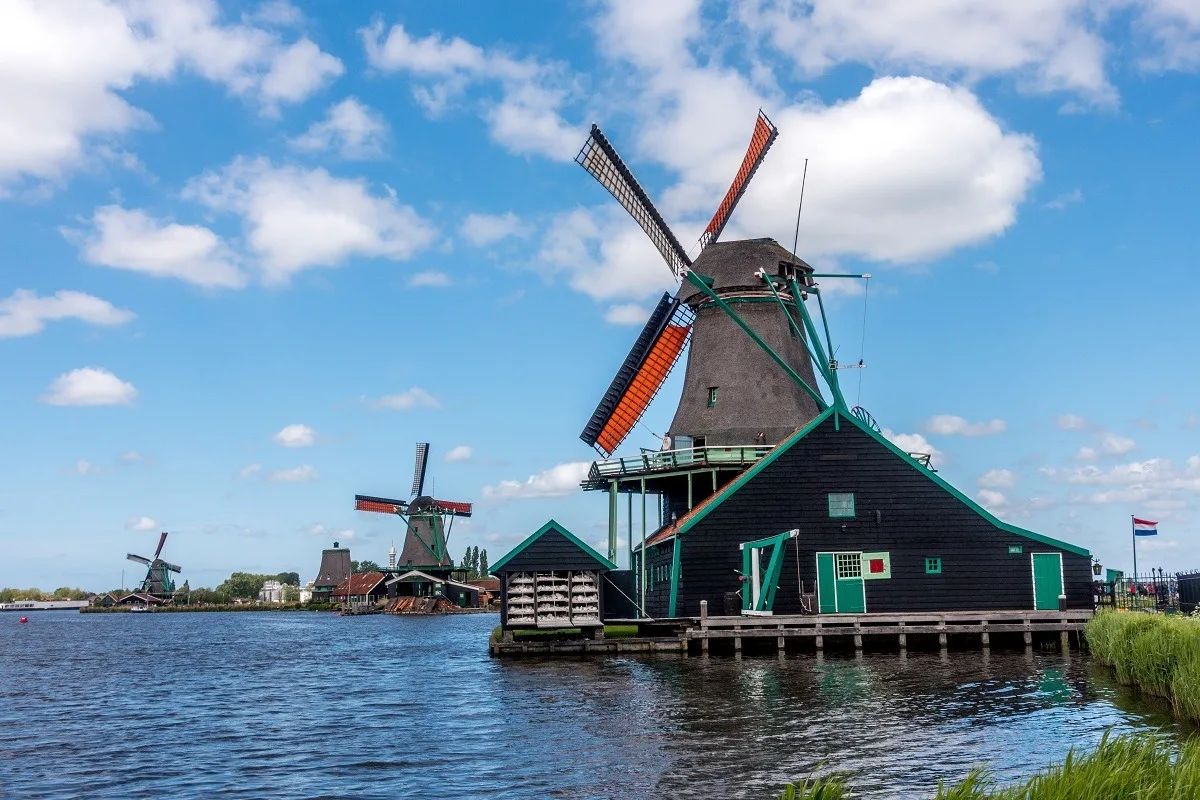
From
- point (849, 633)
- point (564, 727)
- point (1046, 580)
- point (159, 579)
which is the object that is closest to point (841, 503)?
point (849, 633)

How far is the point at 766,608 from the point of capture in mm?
32594

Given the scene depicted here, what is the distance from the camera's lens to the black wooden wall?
34000 millimetres

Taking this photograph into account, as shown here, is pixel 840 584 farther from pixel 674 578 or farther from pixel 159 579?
pixel 159 579

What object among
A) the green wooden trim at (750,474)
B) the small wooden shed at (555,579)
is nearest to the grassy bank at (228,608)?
the small wooden shed at (555,579)

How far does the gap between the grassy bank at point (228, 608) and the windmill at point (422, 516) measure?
37.5m

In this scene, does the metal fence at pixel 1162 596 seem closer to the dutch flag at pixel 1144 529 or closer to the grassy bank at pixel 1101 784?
the dutch flag at pixel 1144 529

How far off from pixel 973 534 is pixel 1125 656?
12.5m

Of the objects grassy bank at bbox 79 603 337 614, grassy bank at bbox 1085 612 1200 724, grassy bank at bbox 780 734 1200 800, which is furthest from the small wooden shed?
grassy bank at bbox 79 603 337 614

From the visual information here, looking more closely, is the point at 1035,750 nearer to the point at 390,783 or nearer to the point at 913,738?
the point at 913,738

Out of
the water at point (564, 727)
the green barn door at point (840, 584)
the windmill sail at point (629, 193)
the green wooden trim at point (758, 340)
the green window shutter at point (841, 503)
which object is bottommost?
the water at point (564, 727)

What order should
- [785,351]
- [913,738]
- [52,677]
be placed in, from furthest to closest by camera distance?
[785,351]
[52,677]
[913,738]

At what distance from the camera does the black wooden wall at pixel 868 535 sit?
3400cm

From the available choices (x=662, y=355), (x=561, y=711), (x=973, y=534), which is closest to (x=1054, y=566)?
(x=973, y=534)

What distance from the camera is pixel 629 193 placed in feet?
148
